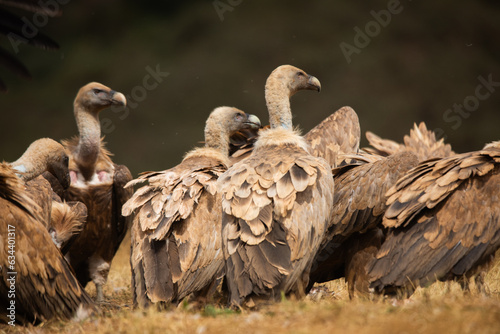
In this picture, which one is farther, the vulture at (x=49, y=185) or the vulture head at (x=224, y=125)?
the vulture head at (x=224, y=125)

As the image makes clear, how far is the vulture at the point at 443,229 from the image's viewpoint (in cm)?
430

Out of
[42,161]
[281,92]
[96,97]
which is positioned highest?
[96,97]

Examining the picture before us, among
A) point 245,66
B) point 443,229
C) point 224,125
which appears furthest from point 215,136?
point 245,66

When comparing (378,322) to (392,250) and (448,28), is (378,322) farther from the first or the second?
(448,28)

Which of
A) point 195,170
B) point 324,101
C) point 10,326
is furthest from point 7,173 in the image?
point 324,101

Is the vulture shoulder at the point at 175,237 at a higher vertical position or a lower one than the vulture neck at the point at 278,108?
lower

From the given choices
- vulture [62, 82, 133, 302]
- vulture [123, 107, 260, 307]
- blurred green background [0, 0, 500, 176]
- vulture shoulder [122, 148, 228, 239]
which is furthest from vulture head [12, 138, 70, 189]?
blurred green background [0, 0, 500, 176]

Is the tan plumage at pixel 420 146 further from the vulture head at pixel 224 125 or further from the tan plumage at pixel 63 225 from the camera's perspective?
the tan plumage at pixel 63 225

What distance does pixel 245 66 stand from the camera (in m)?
11.8

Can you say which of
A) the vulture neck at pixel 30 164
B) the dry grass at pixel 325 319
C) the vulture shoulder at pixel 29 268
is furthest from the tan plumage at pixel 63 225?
the dry grass at pixel 325 319

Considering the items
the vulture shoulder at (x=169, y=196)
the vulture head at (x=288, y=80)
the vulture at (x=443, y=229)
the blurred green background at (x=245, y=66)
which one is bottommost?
the vulture at (x=443, y=229)

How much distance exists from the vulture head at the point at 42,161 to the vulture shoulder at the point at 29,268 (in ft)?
2.78

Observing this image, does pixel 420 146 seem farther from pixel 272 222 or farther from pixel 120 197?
pixel 272 222

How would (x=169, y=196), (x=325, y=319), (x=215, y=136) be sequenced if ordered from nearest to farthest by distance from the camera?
(x=325, y=319) → (x=169, y=196) → (x=215, y=136)
